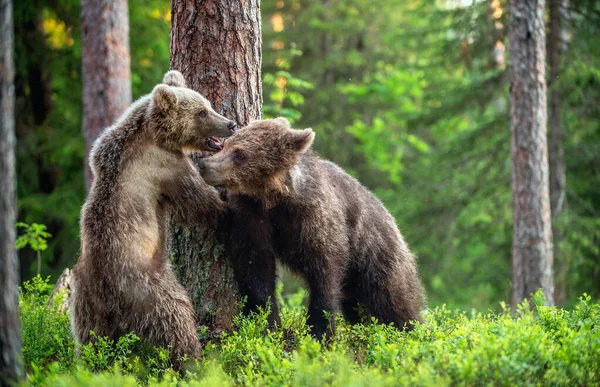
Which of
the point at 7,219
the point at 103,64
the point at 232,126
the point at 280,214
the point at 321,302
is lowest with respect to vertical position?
the point at 321,302

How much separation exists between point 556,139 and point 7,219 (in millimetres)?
11594

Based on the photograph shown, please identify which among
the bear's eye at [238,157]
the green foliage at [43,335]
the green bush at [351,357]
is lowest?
the green foliage at [43,335]

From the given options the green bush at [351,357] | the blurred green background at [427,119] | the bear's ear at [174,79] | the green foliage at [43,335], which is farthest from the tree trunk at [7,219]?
the blurred green background at [427,119]

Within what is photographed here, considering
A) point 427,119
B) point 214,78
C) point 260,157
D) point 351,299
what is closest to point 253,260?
point 260,157

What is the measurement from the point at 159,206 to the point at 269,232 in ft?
3.56

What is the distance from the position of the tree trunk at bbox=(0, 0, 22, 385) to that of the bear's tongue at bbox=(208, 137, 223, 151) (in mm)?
2441

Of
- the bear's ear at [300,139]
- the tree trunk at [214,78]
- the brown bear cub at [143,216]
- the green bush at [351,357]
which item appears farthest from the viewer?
the tree trunk at [214,78]

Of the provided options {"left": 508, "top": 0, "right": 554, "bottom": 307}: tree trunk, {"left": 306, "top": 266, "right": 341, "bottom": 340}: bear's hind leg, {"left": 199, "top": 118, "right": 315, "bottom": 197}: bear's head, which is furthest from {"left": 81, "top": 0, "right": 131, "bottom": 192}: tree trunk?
{"left": 306, "top": 266, "right": 341, "bottom": 340}: bear's hind leg

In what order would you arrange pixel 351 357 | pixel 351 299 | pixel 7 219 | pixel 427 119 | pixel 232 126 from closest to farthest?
1. pixel 7 219
2. pixel 351 357
3. pixel 232 126
4. pixel 351 299
5. pixel 427 119

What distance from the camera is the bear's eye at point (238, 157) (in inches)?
245

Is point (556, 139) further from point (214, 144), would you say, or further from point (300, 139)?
point (214, 144)

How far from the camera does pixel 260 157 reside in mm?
6305

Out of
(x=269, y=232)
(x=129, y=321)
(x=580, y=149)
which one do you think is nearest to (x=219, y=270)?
(x=269, y=232)

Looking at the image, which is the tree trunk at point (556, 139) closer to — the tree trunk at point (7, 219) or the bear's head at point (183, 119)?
the bear's head at point (183, 119)
